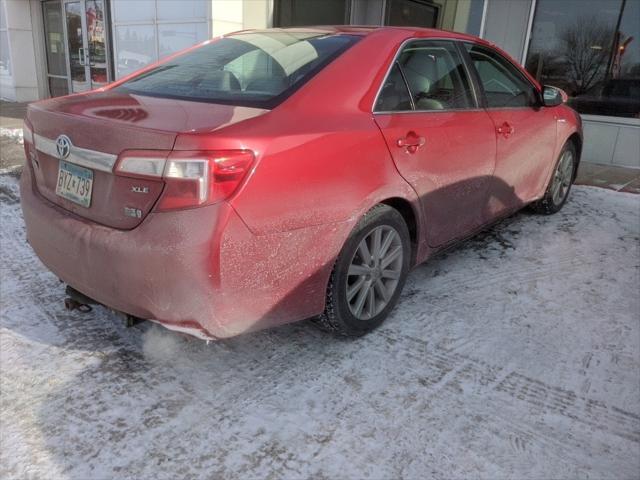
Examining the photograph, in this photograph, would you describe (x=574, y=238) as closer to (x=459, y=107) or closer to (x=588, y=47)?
(x=459, y=107)

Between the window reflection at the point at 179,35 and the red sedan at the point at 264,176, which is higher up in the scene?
the window reflection at the point at 179,35

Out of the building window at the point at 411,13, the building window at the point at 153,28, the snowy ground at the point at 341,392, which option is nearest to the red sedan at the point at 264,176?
the snowy ground at the point at 341,392

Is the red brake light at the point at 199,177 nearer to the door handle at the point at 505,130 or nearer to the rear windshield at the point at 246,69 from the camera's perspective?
the rear windshield at the point at 246,69

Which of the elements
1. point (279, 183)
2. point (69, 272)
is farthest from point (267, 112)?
point (69, 272)

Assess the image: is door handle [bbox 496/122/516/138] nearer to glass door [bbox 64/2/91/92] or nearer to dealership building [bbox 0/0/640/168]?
dealership building [bbox 0/0/640/168]

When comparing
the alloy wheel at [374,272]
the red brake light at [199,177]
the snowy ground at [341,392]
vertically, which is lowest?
the snowy ground at [341,392]

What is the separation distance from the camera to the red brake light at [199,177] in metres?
2.06

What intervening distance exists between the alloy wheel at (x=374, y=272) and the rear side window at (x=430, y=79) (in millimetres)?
678

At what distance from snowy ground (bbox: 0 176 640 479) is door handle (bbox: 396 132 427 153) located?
0.99 metres

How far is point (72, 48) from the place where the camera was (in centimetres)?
1148

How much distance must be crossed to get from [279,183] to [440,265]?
207 cm

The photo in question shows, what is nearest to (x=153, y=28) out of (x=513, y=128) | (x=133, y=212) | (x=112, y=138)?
(x=513, y=128)

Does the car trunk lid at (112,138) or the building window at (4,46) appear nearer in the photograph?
the car trunk lid at (112,138)

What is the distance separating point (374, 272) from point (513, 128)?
174cm
